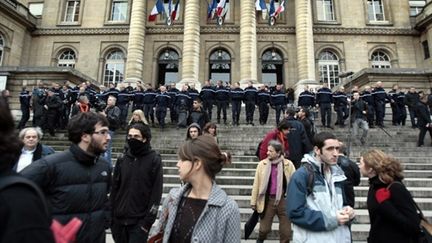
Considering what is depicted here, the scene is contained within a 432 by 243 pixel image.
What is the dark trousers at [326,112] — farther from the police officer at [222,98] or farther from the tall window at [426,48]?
the tall window at [426,48]

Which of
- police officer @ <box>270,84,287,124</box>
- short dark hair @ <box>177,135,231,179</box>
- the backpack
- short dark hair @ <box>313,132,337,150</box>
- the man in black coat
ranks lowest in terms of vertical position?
the backpack

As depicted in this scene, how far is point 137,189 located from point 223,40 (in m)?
23.0

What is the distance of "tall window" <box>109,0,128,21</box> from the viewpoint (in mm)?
27469

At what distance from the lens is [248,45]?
21516mm

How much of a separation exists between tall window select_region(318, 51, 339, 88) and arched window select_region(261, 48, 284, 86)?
3.26 m

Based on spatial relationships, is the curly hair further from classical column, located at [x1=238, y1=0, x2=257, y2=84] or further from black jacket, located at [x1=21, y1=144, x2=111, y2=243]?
classical column, located at [x1=238, y1=0, x2=257, y2=84]

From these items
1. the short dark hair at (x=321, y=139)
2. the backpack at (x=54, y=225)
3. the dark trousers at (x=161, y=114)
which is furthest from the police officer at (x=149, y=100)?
the backpack at (x=54, y=225)

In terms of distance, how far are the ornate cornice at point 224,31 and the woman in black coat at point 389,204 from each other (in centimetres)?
2335

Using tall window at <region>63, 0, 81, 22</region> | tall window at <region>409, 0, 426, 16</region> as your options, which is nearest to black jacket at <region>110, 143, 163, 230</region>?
tall window at <region>63, 0, 81, 22</region>

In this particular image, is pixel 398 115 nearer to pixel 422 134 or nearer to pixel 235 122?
pixel 422 134

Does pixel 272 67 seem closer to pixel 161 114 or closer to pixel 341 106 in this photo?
pixel 341 106

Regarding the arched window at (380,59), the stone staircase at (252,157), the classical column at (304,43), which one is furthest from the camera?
the arched window at (380,59)

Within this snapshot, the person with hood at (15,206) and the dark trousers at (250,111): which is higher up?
the dark trousers at (250,111)

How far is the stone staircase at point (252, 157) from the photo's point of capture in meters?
6.51
